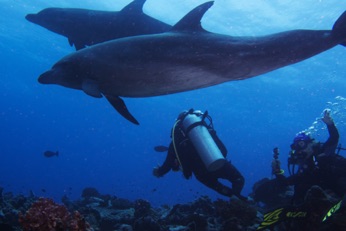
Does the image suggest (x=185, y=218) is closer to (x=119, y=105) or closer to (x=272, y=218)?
(x=272, y=218)

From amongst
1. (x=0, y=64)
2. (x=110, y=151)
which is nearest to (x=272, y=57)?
(x=0, y=64)

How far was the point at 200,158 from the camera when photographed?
7.35 meters

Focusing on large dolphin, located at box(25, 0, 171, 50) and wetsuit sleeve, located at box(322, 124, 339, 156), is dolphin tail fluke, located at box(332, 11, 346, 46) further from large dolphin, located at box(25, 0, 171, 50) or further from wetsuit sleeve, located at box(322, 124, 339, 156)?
wetsuit sleeve, located at box(322, 124, 339, 156)

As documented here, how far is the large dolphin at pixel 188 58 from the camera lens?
401 cm

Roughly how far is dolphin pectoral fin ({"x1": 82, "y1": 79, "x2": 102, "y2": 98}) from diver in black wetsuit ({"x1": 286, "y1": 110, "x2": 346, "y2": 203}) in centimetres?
622

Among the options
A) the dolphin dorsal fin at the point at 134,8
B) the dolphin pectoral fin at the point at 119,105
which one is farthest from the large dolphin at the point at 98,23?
the dolphin pectoral fin at the point at 119,105

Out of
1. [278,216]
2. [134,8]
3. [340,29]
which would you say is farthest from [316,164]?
[134,8]

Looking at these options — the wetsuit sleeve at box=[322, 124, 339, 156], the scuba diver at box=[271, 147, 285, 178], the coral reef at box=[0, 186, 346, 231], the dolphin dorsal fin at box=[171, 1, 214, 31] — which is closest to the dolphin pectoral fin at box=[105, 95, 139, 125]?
the dolphin dorsal fin at box=[171, 1, 214, 31]

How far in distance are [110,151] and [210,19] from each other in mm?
163041

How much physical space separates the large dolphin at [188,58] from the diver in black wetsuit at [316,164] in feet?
15.9

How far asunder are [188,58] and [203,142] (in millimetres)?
3455

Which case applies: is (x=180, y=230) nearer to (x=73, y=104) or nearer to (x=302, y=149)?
(x=302, y=149)

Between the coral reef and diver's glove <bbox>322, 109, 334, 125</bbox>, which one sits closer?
the coral reef

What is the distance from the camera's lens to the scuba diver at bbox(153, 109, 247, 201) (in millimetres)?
7098
